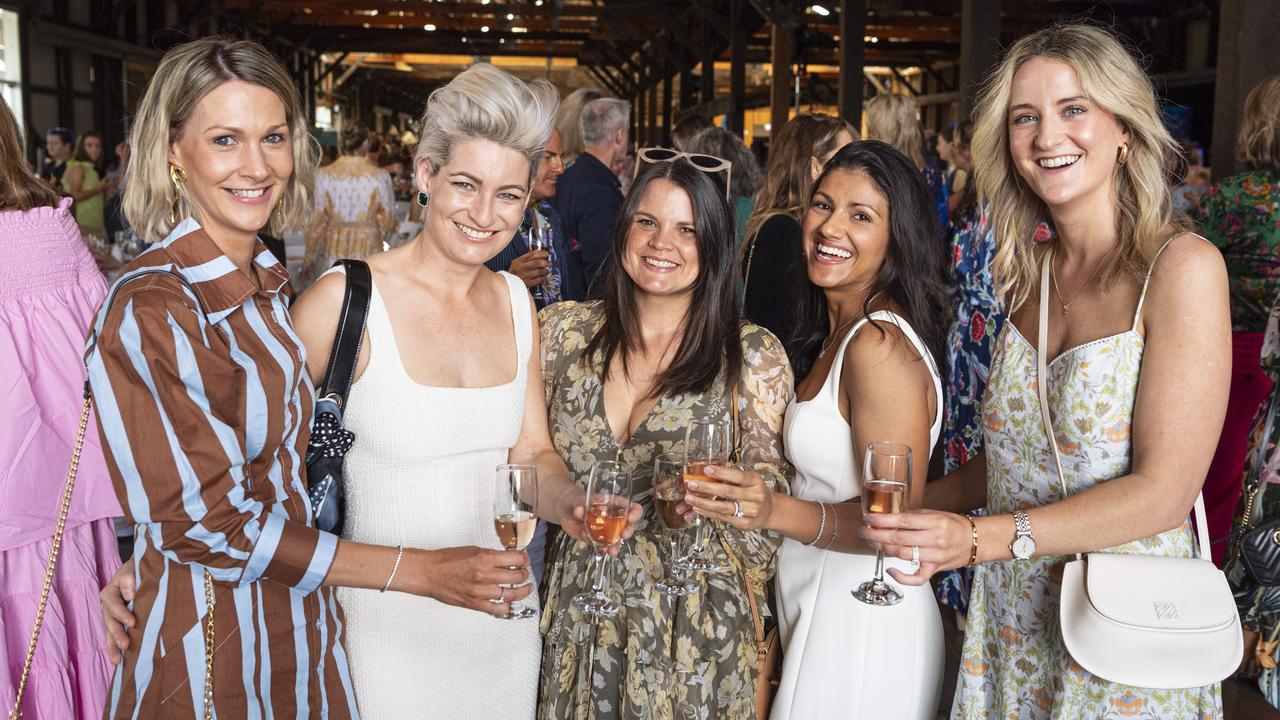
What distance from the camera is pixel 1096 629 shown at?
1.71 m

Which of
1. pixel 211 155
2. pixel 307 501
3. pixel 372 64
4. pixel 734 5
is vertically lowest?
pixel 307 501

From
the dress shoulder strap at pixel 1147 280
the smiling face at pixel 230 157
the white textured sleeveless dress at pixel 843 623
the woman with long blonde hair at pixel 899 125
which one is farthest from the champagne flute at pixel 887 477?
the woman with long blonde hair at pixel 899 125

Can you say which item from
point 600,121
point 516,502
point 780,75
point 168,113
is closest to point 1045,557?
point 516,502

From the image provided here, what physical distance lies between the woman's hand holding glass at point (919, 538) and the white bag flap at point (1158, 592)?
0.83 ft

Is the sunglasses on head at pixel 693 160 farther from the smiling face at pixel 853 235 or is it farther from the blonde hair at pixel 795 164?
the blonde hair at pixel 795 164

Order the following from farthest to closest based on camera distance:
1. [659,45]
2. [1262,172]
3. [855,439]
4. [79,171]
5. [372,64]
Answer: [372,64], [659,45], [79,171], [1262,172], [855,439]

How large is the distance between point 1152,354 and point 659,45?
2045cm

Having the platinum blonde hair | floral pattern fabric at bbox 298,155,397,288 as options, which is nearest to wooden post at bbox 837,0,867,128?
floral pattern fabric at bbox 298,155,397,288

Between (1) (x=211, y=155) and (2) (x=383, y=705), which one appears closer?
(1) (x=211, y=155)

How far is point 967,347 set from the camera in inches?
160

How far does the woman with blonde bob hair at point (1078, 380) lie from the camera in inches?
67.6

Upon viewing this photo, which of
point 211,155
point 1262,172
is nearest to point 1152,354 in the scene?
point 211,155

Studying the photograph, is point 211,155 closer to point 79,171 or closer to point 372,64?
point 79,171

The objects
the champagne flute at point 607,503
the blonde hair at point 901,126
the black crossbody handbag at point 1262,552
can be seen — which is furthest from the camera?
the blonde hair at point 901,126
